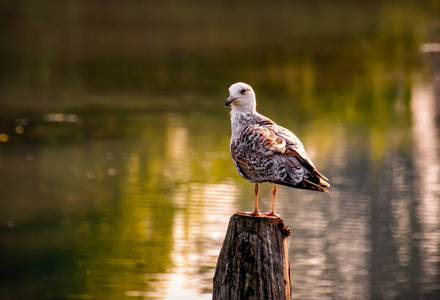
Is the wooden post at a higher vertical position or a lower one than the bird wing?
lower

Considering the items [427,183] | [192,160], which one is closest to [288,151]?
[427,183]

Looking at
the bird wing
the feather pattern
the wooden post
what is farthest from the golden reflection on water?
the wooden post

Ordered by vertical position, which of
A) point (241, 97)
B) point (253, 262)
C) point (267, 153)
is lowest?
point (253, 262)

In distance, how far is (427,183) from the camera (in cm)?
1566

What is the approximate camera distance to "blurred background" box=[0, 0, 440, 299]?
460 inches

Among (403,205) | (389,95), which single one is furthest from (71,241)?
(389,95)

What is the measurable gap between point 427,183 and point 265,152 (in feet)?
34.4

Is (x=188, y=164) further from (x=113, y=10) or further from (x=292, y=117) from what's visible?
(x=113, y=10)

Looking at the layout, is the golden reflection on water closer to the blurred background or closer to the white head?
the blurred background

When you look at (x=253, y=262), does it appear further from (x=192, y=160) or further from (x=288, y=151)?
(x=192, y=160)

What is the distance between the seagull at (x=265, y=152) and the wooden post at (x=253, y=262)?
0.75 ft

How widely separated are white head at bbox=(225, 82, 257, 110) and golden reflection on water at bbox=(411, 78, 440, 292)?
600cm

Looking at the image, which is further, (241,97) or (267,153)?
(241,97)

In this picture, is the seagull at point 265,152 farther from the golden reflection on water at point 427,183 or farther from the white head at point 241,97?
the golden reflection on water at point 427,183
